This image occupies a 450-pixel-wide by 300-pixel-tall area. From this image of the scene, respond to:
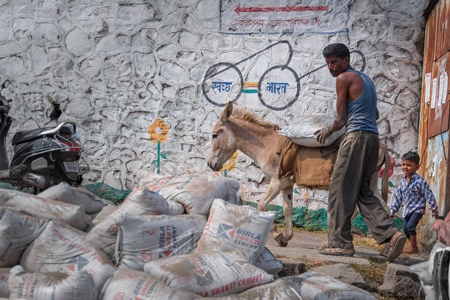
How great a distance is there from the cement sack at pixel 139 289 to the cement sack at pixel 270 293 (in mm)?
289

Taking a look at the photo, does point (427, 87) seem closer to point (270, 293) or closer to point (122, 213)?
point (122, 213)

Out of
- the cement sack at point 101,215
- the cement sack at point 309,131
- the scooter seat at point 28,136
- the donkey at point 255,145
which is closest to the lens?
the cement sack at point 101,215

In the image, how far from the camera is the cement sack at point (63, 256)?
418 cm

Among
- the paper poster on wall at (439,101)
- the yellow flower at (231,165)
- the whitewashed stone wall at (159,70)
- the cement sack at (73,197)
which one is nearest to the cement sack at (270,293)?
the cement sack at (73,197)

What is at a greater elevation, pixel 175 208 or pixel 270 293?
pixel 175 208

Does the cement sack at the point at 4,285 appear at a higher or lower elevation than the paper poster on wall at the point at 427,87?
lower

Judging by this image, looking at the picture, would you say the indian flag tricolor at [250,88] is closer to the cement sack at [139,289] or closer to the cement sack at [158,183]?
the cement sack at [158,183]

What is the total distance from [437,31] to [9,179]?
5729 mm

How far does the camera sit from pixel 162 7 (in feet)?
34.0

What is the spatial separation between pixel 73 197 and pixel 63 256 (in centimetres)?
129

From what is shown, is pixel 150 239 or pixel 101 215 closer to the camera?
pixel 150 239

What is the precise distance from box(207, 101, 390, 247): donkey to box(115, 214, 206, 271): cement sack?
3.13 m

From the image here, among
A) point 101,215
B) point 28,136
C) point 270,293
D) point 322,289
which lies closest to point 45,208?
point 101,215

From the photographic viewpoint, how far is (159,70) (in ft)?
34.2
